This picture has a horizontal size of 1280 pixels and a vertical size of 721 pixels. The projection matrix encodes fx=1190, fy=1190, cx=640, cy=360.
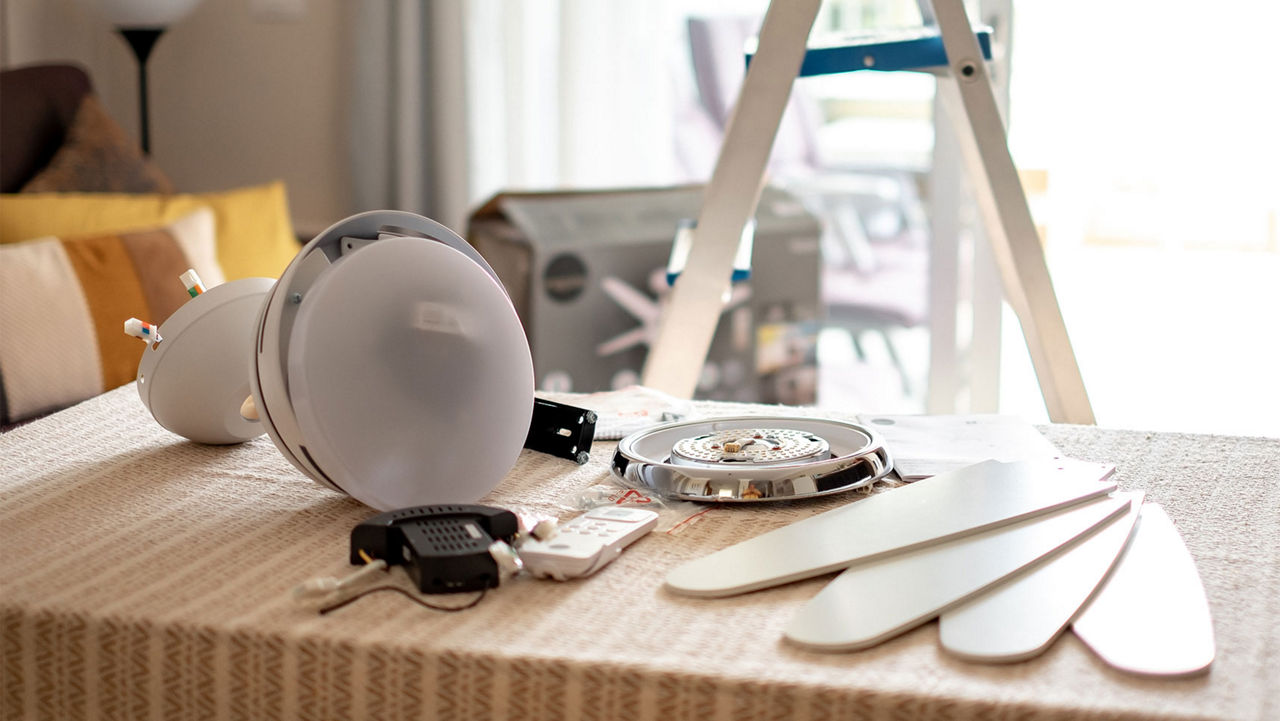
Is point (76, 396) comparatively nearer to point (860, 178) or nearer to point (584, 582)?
point (584, 582)

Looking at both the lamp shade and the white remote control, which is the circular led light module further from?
the lamp shade

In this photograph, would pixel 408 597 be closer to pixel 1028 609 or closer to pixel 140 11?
pixel 1028 609

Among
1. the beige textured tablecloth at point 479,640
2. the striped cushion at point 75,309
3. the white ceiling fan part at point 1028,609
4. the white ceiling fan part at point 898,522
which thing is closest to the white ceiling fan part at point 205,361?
the beige textured tablecloth at point 479,640

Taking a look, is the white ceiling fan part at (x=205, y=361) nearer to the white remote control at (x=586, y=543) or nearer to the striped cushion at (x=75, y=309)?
the white remote control at (x=586, y=543)

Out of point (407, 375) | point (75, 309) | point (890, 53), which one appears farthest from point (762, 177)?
point (75, 309)

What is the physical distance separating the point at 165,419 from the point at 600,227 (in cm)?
149

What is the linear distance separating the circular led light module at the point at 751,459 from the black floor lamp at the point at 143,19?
2.04 m

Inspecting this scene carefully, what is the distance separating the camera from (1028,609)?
629 mm

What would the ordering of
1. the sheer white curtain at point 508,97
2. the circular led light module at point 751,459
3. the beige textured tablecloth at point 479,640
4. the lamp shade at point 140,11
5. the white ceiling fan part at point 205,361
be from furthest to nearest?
the sheer white curtain at point 508,97
the lamp shade at point 140,11
the white ceiling fan part at point 205,361
the circular led light module at point 751,459
the beige textured tablecloth at point 479,640

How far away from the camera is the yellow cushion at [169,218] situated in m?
2.06

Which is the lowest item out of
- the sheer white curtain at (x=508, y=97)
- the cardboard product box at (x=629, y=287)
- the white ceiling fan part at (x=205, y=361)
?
the cardboard product box at (x=629, y=287)

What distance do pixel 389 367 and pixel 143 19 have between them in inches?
83.2

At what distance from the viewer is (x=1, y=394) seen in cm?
167

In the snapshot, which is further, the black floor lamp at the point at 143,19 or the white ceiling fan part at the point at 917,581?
the black floor lamp at the point at 143,19
